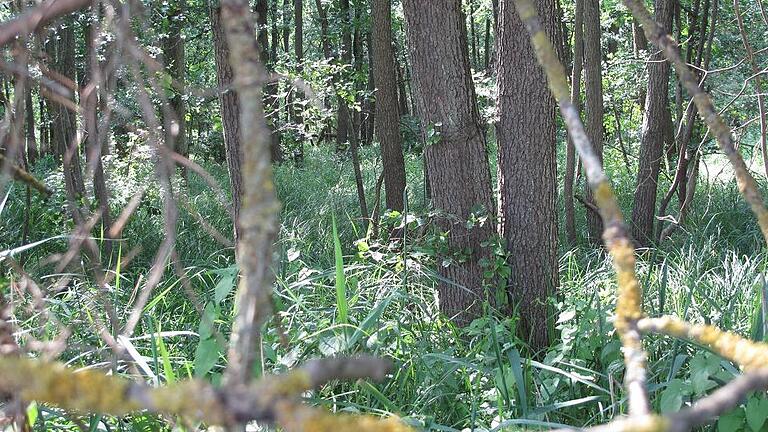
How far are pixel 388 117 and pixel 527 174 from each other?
12.3ft

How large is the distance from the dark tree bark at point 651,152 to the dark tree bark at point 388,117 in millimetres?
2425

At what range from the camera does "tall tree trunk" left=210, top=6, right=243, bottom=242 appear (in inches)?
242

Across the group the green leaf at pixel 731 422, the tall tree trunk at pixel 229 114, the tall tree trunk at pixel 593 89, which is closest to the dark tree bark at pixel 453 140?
the green leaf at pixel 731 422

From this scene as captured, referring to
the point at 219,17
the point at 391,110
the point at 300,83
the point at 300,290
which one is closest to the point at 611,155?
the point at 391,110

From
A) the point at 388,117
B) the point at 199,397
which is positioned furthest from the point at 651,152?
the point at 199,397

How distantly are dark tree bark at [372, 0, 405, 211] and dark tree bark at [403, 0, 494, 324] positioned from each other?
3.42 meters

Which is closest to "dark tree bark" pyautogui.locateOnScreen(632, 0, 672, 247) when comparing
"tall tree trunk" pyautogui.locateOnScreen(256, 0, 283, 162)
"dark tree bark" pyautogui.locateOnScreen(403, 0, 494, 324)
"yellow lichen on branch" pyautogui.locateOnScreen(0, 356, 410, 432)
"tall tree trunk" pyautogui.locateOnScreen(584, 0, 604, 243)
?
"tall tree trunk" pyautogui.locateOnScreen(584, 0, 604, 243)

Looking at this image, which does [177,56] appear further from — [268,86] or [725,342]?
[725,342]

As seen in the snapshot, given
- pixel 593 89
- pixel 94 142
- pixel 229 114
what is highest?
pixel 94 142

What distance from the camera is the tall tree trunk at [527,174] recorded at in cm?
439

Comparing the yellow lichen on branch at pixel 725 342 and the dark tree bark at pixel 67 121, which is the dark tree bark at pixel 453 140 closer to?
the dark tree bark at pixel 67 121

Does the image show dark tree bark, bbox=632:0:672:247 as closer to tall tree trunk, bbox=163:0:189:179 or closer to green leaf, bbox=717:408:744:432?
tall tree trunk, bbox=163:0:189:179

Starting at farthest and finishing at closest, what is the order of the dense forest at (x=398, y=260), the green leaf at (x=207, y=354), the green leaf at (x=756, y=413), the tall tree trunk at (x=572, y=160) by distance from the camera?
the tall tree trunk at (x=572, y=160), the green leaf at (x=756, y=413), the green leaf at (x=207, y=354), the dense forest at (x=398, y=260)

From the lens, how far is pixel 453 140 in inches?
175
